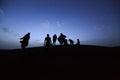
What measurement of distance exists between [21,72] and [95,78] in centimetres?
654

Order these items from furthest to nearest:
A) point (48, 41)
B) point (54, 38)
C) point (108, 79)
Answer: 1. point (54, 38)
2. point (48, 41)
3. point (108, 79)

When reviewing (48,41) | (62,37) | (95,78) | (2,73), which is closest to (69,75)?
(95,78)

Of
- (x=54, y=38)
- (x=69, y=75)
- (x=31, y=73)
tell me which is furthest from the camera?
(x=54, y=38)

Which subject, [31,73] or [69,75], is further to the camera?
[31,73]

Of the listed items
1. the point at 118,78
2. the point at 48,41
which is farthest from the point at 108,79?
the point at 48,41

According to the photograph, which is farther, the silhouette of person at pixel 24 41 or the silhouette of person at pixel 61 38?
the silhouette of person at pixel 61 38

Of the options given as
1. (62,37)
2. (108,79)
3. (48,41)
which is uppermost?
(62,37)

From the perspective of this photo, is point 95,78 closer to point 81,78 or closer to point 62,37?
point 81,78

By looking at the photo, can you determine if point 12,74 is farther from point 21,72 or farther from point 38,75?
point 38,75

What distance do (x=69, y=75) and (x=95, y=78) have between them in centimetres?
209

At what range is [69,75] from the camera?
9695 millimetres

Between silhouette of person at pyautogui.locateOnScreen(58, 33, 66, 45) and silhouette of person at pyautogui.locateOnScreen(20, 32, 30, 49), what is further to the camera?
silhouette of person at pyautogui.locateOnScreen(58, 33, 66, 45)

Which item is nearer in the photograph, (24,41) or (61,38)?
(24,41)

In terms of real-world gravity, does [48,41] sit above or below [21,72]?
above
